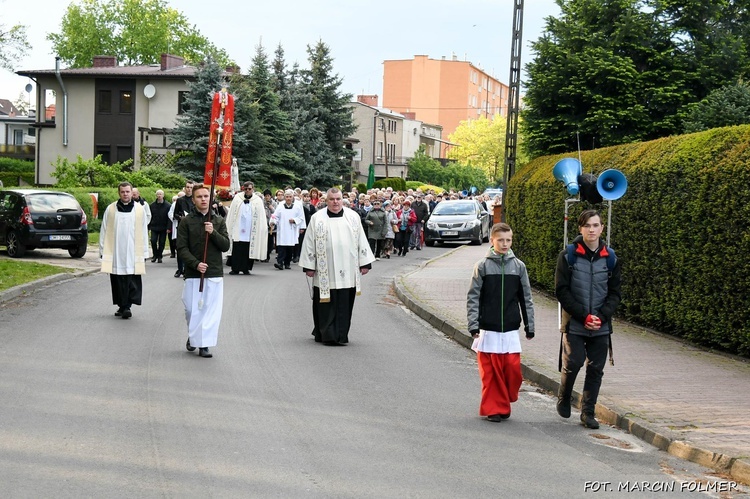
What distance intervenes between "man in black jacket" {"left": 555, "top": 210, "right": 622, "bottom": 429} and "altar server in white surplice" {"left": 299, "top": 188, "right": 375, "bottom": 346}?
4.68m

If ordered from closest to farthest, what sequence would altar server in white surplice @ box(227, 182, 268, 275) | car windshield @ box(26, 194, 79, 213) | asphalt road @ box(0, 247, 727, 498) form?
asphalt road @ box(0, 247, 727, 498)
altar server in white surplice @ box(227, 182, 268, 275)
car windshield @ box(26, 194, 79, 213)

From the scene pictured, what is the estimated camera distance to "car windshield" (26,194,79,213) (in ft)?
81.4

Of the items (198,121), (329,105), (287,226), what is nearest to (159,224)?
(287,226)

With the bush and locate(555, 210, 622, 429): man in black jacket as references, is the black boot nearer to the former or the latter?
locate(555, 210, 622, 429): man in black jacket

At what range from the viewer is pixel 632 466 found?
7074 mm

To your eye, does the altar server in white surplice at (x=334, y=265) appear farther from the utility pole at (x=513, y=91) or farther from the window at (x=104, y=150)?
the window at (x=104, y=150)

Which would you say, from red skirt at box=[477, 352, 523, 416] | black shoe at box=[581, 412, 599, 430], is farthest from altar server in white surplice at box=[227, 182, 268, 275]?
black shoe at box=[581, 412, 599, 430]

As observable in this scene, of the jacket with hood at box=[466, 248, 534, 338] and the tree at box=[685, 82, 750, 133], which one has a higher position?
the tree at box=[685, 82, 750, 133]

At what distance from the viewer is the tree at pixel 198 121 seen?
45719 millimetres

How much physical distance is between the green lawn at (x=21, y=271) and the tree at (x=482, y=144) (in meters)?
84.2

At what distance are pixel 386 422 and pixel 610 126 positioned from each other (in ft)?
55.7

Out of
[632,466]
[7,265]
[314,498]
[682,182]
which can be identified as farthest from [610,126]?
[314,498]

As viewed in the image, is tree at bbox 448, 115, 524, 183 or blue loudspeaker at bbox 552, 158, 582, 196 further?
tree at bbox 448, 115, 524, 183

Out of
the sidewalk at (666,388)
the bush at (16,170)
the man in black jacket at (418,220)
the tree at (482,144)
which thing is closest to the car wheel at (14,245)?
the sidewalk at (666,388)
